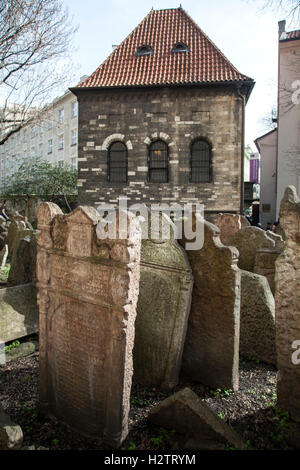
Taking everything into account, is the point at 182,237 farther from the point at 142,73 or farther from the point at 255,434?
the point at 142,73

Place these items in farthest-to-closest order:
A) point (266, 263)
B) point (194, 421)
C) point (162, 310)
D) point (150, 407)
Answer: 1. point (266, 263)
2. point (162, 310)
3. point (150, 407)
4. point (194, 421)

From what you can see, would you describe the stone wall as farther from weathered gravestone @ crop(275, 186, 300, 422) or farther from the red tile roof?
weathered gravestone @ crop(275, 186, 300, 422)

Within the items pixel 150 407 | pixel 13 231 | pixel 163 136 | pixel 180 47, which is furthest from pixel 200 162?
pixel 150 407

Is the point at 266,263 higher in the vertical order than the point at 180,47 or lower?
lower

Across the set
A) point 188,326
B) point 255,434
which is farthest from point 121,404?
point 188,326

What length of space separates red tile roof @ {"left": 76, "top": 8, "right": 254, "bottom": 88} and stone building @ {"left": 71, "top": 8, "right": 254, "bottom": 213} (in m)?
0.05

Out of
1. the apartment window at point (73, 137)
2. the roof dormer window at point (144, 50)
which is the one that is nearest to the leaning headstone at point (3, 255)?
the roof dormer window at point (144, 50)

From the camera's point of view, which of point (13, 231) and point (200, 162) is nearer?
point (13, 231)

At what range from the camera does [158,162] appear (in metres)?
14.8

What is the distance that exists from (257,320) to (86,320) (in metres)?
2.42

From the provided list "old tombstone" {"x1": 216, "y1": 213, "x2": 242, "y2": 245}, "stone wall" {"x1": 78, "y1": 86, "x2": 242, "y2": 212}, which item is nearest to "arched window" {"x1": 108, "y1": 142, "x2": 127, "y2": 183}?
"stone wall" {"x1": 78, "y1": 86, "x2": 242, "y2": 212}

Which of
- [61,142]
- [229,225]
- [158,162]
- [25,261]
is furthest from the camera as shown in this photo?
[61,142]

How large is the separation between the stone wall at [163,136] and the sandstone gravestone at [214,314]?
1092 cm

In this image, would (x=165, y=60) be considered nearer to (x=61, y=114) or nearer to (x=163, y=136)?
(x=163, y=136)
